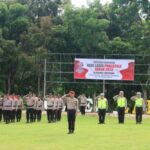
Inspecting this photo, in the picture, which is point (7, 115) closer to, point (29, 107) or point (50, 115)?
point (29, 107)

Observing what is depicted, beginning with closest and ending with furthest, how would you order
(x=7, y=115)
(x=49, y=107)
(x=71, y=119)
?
(x=71, y=119)
(x=7, y=115)
(x=49, y=107)

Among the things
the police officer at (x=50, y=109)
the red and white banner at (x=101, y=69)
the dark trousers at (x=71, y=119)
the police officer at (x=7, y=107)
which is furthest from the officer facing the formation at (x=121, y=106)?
the red and white banner at (x=101, y=69)

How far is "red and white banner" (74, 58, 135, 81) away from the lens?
46.5 meters

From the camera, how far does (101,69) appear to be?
46.9 m

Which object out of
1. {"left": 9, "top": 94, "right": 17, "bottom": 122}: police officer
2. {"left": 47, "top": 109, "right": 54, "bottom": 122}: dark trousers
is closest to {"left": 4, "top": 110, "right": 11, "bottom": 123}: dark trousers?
{"left": 9, "top": 94, "right": 17, "bottom": 122}: police officer

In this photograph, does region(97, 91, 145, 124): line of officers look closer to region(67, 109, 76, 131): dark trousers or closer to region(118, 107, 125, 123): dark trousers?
region(118, 107, 125, 123): dark trousers

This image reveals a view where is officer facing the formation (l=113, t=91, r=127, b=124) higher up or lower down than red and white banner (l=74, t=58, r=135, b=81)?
lower down

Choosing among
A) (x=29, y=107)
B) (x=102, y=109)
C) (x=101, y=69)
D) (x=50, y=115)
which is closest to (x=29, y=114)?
(x=29, y=107)

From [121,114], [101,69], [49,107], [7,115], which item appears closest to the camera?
[121,114]

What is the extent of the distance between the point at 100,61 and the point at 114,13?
10.6m

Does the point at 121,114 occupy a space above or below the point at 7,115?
above

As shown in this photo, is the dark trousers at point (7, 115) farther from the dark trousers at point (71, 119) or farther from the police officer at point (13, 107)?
the dark trousers at point (71, 119)

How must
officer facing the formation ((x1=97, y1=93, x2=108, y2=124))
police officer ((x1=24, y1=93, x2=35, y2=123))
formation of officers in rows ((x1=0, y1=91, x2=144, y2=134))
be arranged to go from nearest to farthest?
officer facing the formation ((x1=97, y1=93, x2=108, y2=124))
formation of officers in rows ((x1=0, y1=91, x2=144, y2=134))
police officer ((x1=24, y1=93, x2=35, y2=123))

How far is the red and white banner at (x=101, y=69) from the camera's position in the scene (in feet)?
152
